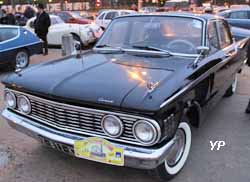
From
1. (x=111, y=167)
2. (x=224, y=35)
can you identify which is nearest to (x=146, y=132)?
(x=111, y=167)

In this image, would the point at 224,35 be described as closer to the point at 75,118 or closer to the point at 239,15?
the point at 75,118

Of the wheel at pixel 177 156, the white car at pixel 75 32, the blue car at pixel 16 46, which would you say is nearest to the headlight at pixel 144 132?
the wheel at pixel 177 156

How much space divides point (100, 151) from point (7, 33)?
269 inches

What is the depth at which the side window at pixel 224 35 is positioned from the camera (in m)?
5.11

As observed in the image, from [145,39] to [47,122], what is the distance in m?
1.71

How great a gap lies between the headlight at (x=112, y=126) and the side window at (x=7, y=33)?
21.6 feet

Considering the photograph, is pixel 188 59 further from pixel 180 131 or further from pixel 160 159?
pixel 160 159

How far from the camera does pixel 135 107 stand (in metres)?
2.84

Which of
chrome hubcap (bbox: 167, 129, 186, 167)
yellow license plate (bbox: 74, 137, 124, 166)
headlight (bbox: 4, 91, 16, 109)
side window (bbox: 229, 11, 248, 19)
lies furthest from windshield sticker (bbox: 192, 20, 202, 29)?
side window (bbox: 229, 11, 248, 19)

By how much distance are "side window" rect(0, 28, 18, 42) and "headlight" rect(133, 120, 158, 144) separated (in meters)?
6.79

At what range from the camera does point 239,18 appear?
1387cm

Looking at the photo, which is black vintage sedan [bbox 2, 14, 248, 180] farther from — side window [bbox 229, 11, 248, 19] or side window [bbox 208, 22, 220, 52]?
side window [bbox 229, 11, 248, 19]

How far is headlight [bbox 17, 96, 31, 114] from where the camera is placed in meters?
3.57

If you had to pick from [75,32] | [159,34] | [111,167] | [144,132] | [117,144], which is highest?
[159,34]
